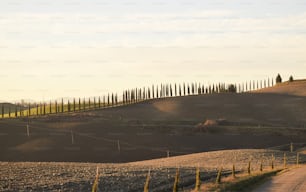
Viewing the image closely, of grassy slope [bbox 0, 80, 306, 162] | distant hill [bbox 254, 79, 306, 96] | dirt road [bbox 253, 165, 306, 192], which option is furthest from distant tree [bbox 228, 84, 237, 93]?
dirt road [bbox 253, 165, 306, 192]

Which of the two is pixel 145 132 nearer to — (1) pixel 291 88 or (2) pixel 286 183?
(2) pixel 286 183

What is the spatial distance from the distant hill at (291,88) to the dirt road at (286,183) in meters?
109

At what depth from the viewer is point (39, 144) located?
92562 mm

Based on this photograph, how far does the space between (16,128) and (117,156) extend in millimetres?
23185

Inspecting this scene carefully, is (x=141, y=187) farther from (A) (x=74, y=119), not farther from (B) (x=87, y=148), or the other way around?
(A) (x=74, y=119)

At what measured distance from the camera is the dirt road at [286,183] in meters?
34.9

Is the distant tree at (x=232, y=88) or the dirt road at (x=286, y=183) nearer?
the dirt road at (x=286, y=183)

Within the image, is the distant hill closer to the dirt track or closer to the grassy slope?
the grassy slope

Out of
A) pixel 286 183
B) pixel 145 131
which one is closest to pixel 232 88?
pixel 145 131

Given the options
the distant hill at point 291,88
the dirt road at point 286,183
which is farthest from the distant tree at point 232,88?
the dirt road at point 286,183

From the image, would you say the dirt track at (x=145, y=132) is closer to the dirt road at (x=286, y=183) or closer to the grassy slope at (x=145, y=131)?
the grassy slope at (x=145, y=131)

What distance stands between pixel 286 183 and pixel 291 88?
127 meters

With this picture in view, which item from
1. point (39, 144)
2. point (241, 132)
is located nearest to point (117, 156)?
point (39, 144)

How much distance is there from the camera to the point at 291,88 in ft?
534
